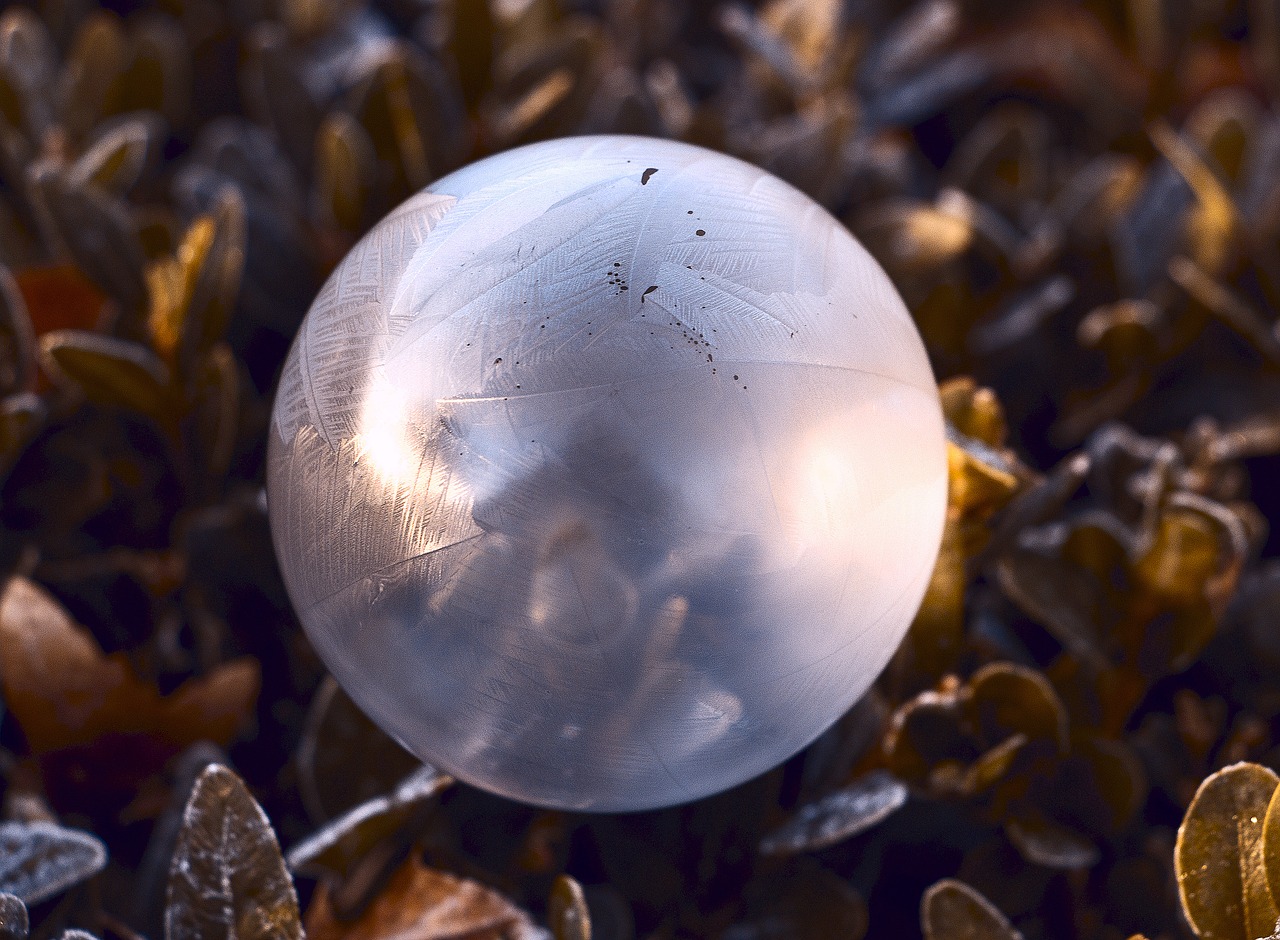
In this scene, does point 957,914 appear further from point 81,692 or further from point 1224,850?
point 81,692

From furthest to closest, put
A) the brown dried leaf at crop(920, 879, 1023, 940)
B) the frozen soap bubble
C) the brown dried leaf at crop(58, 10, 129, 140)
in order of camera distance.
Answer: the brown dried leaf at crop(58, 10, 129, 140), the brown dried leaf at crop(920, 879, 1023, 940), the frozen soap bubble

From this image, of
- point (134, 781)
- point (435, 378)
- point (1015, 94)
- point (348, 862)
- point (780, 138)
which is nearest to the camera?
point (435, 378)

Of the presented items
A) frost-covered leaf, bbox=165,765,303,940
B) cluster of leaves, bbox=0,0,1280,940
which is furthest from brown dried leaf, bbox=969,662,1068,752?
frost-covered leaf, bbox=165,765,303,940

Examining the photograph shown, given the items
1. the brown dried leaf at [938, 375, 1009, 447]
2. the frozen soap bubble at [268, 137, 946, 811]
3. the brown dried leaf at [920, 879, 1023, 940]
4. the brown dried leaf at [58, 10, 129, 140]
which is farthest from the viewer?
the brown dried leaf at [58, 10, 129, 140]

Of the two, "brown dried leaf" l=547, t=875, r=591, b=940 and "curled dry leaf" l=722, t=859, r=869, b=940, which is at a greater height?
"brown dried leaf" l=547, t=875, r=591, b=940

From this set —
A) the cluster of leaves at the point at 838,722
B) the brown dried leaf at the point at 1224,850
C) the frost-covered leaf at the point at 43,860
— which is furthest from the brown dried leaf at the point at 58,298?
the brown dried leaf at the point at 1224,850

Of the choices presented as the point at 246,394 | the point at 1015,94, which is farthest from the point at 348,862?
the point at 1015,94

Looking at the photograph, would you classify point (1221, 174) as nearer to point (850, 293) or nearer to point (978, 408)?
point (978, 408)

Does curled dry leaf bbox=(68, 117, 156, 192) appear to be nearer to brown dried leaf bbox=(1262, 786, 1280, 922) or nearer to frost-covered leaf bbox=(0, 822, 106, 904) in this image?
frost-covered leaf bbox=(0, 822, 106, 904)

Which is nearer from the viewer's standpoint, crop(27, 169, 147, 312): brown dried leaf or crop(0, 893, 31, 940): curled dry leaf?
A: crop(0, 893, 31, 940): curled dry leaf
